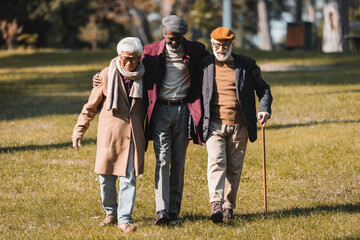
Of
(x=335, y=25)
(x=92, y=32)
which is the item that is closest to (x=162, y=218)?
(x=335, y=25)

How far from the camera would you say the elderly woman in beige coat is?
5512 mm

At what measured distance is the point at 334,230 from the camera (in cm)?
572

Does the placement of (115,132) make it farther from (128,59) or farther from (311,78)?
(311,78)

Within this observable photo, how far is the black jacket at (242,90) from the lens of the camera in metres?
5.74

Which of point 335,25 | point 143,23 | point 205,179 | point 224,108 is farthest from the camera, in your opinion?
point 143,23

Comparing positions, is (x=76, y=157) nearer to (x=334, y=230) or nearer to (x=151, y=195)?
(x=151, y=195)

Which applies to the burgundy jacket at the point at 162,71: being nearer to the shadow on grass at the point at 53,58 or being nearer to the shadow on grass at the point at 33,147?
the shadow on grass at the point at 33,147

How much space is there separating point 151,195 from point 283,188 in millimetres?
1651

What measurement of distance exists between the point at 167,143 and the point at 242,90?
0.90 meters

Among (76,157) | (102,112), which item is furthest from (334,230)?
(76,157)

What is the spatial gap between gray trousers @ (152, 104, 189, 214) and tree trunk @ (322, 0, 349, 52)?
66.3 feet

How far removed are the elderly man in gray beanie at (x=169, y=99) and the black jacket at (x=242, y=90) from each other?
0.08 metres

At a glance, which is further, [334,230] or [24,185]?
[24,185]

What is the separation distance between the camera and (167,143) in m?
5.75
